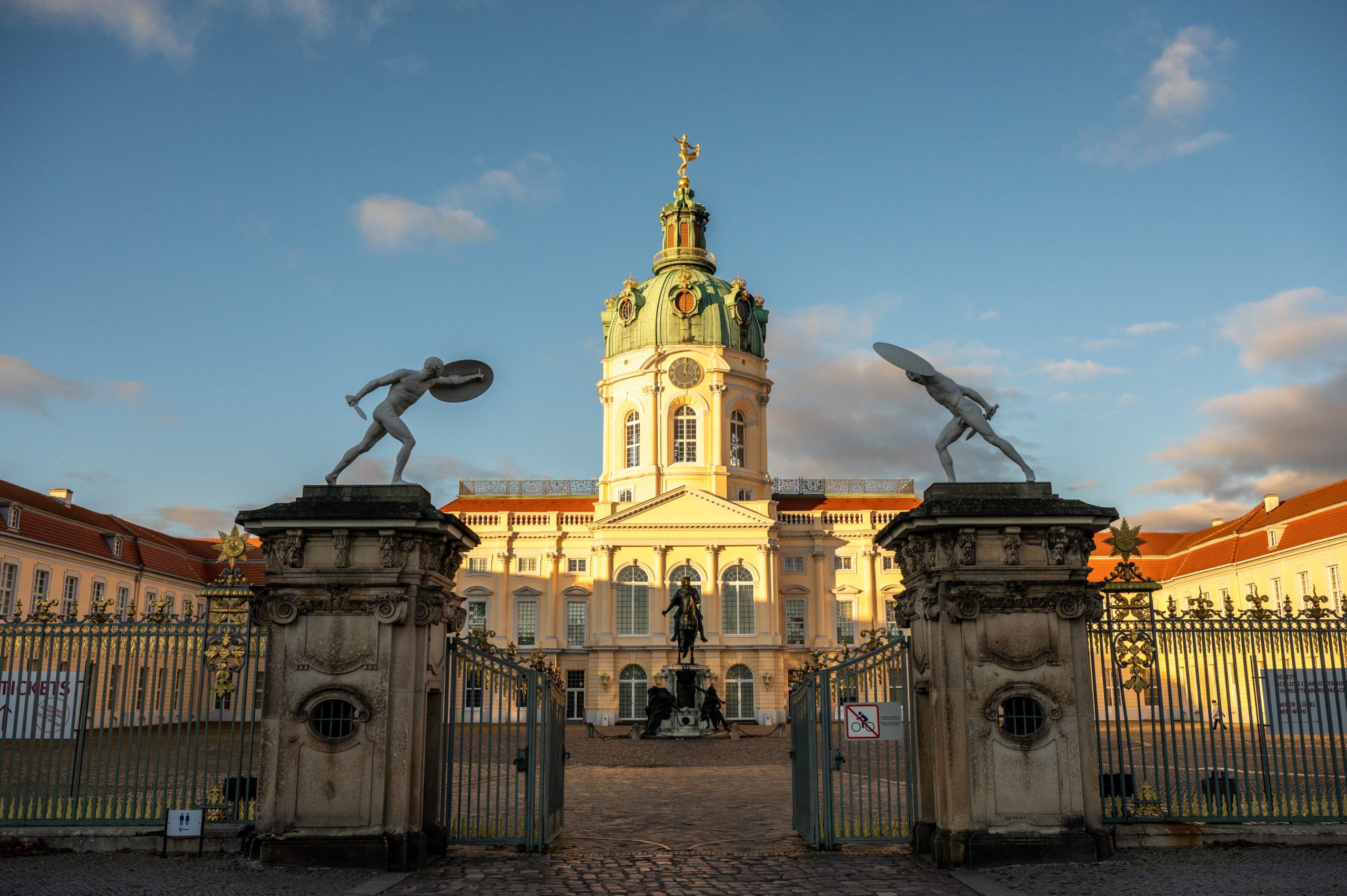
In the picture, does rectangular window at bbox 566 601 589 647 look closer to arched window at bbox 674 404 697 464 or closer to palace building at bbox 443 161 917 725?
palace building at bbox 443 161 917 725

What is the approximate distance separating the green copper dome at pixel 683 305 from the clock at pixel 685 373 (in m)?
1.12

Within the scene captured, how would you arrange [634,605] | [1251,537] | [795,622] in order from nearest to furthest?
[1251,537]
[634,605]
[795,622]

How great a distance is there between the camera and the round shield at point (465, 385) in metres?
13.1

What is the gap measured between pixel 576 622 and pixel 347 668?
167 feet

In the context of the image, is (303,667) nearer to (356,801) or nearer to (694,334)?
(356,801)

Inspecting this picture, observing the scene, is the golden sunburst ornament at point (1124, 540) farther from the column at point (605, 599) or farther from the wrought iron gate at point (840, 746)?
the column at point (605, 599)

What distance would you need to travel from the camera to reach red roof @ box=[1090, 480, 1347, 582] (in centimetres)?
4416

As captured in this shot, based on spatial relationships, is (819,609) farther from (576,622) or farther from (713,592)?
(576,622)

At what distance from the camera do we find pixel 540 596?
62062 mm

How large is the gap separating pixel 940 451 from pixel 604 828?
6.94 metres

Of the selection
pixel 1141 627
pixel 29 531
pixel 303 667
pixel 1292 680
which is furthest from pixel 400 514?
pixel 29 531

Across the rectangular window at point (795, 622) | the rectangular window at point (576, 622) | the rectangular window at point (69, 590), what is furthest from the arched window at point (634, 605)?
the rectangular window at point (69, 590)

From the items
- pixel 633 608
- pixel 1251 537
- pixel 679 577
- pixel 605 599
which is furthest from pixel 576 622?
pixel 1251 537

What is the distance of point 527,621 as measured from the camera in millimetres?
62062
